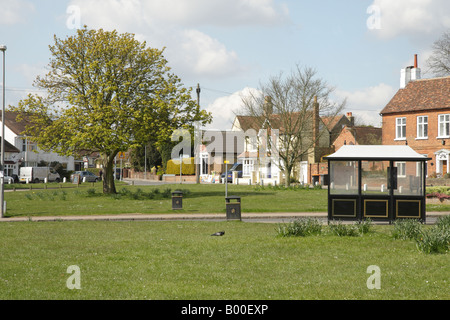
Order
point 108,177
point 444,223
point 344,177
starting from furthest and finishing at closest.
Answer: point 108,177, point 344,177, point 444,223

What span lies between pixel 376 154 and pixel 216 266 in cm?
1119

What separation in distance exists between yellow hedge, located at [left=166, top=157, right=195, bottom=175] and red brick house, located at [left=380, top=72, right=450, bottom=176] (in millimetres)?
37254

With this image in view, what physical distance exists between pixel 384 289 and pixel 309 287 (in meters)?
1.15

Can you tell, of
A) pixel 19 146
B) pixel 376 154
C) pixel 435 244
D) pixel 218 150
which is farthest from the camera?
pixel 218 150

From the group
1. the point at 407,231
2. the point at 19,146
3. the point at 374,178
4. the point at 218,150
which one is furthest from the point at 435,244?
the point at 19,146

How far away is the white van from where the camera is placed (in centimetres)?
6925

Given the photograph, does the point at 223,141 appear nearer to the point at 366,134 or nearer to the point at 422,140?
the point at 366,134

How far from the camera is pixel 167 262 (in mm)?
10938

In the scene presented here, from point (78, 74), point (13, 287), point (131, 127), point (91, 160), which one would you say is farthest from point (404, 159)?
point (91, 160)

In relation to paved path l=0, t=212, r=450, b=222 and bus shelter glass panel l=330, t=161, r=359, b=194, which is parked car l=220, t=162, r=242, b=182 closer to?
paved path l=0, t=212, r=450, b=222

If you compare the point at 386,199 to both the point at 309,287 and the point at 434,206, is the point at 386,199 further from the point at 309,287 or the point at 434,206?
the point at 309,287

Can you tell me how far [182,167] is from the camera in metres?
82.8

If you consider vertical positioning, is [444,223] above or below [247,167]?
below

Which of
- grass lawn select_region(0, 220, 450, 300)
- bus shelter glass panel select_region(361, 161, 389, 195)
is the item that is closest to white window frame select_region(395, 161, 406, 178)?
bus shelter glass panel select_region(361, 161, 389, 195)
